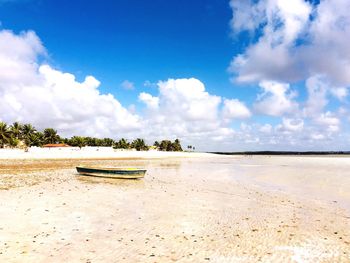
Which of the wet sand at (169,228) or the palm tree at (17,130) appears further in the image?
the palm tree at (17,130)

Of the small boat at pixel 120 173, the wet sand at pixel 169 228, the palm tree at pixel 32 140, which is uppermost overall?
the palm tree at pixel 32 140

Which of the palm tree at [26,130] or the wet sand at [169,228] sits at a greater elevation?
the palm tree at [26,130]

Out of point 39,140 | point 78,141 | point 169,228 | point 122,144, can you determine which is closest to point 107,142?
point 122,144

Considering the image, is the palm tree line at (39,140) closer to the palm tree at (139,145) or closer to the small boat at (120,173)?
the palm tree at (139,145)

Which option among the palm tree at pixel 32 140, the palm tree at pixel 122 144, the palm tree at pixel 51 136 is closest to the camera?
the palm tree at pixel 32 140

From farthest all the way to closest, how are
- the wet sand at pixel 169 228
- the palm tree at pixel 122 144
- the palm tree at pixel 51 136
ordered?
the palm tree at pixel 122 144, the palm tree at pixel 51 136, the wet sand at pixel 169 228

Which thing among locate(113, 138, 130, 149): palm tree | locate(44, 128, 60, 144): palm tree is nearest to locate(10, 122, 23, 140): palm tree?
locate(44, 128, 60, 144): palm tree

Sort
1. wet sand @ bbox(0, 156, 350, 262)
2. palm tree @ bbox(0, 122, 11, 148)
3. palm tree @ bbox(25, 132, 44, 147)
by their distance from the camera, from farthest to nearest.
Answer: palm tree @ bbox(25, 132, 44, 147)
palm tree @ bbox(0, 122, 11, 148)
wet sand @ bbox(0, 156, 350, 262)

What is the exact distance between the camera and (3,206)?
18.2 metres

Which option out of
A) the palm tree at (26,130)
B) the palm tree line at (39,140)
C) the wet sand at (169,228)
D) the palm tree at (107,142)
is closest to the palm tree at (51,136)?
the palm tree line at (39,140)

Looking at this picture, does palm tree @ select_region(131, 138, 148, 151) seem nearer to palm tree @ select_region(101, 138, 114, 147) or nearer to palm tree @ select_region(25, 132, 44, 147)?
palm tree @ select_region(101, 138, 114, 147)

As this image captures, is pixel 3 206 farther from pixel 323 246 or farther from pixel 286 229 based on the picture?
pixel 323 246

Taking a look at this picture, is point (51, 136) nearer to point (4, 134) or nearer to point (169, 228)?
point (4, 134)

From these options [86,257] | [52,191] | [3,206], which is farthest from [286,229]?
[52,191]
